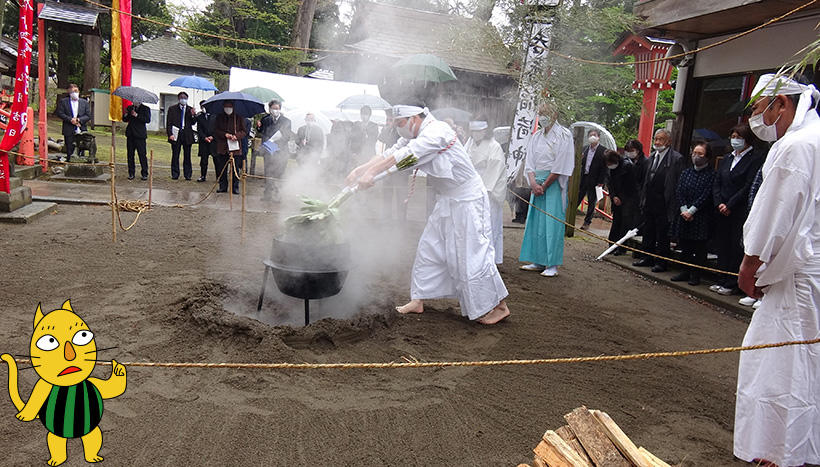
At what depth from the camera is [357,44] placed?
49.8ft

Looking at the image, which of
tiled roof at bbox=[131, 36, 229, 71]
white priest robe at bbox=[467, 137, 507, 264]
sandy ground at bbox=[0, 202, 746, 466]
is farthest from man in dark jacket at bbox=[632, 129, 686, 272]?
tiled roof at bbox=[131, 36, 229, 71]

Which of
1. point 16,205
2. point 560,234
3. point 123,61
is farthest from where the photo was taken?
point 123,61

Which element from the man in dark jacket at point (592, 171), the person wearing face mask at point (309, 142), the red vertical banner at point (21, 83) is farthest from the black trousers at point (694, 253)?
the red vertical banner at point (21, 83)

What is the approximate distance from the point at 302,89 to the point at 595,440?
17006mm

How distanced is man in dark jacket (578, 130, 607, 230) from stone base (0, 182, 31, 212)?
988 centimetres

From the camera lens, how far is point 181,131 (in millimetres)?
13391

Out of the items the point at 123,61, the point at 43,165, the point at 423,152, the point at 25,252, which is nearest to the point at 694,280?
the point at 423,152

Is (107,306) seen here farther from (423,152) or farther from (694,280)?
(694,280)

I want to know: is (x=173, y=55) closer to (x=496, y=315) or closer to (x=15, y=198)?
(x=15, y=198)

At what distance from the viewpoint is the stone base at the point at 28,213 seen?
7.68 m

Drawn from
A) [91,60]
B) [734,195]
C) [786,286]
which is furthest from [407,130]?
[91,60]

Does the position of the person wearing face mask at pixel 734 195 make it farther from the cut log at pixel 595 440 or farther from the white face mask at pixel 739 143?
the cut log at pixel 595 440

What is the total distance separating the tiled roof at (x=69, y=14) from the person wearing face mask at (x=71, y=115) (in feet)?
4.85

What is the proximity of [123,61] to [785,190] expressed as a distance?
1082cm
